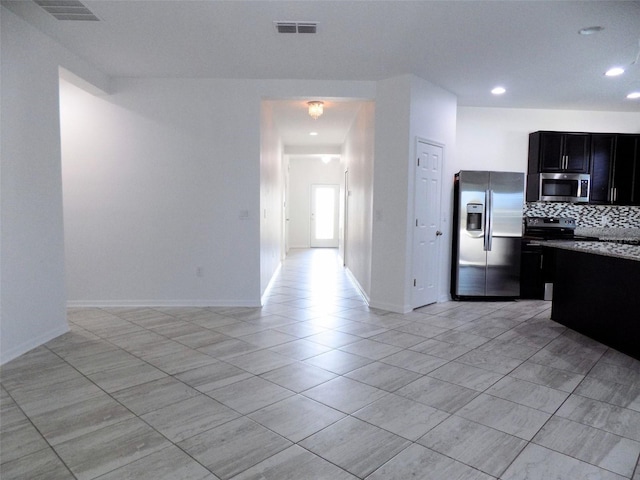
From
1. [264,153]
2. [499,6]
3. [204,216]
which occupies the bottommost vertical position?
[204,216]

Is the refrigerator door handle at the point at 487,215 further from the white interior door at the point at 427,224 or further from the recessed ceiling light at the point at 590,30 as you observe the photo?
the recessed ceiling light at the point at 590,30

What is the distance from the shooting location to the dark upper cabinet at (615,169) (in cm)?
599

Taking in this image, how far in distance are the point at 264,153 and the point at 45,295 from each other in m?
3.07

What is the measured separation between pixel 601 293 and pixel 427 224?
6.48 ft

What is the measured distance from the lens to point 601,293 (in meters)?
3.80

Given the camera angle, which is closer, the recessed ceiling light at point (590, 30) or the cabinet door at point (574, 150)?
the recessed ceiling light at point (590, 30)

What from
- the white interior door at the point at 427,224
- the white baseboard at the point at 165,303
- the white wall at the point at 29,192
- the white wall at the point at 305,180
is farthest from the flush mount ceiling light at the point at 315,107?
the white wall at the point at 305,180

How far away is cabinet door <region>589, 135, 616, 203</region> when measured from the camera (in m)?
5.98

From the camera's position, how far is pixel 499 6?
2945mm

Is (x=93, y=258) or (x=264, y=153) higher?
(x=264, y=153)

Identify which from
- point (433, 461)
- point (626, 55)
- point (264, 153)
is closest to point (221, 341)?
point (433, 461)

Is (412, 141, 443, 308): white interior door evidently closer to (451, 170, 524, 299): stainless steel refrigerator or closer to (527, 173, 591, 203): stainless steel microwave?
(451, 170, 524, 299): stainless steel refrigerator

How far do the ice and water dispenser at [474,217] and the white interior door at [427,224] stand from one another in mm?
492

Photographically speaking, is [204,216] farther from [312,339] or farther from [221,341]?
[312,339]
